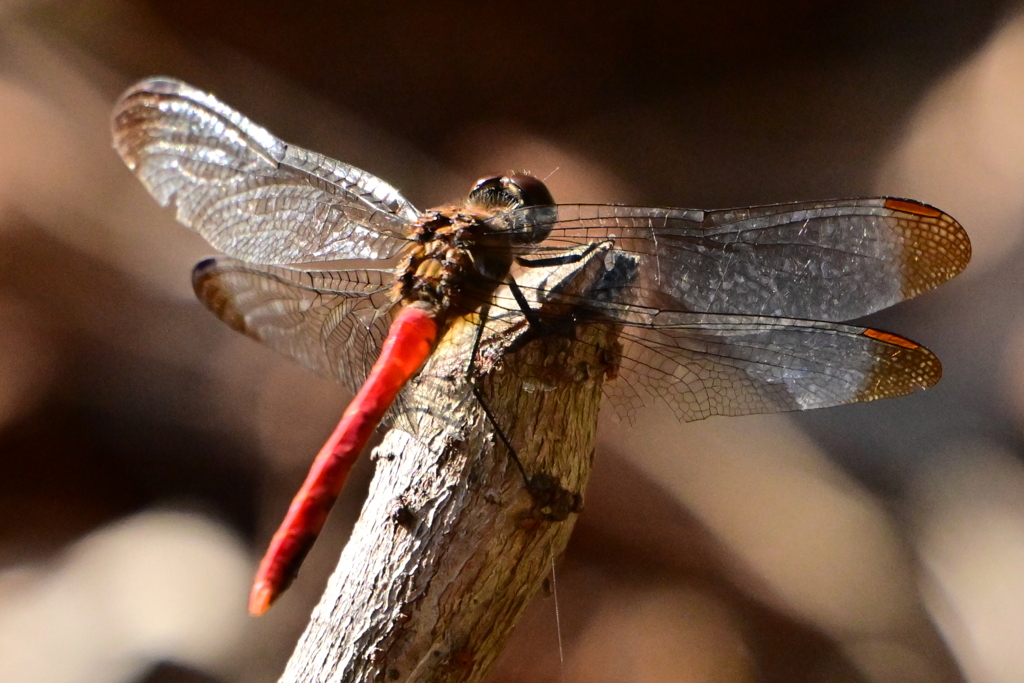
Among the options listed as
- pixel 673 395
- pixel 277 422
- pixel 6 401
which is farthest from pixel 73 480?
pixel 673 395

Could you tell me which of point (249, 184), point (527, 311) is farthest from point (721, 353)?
point (249, 184)

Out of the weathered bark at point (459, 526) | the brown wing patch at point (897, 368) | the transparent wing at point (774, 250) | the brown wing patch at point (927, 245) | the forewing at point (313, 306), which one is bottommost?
the weathered bark at point (459, 526)

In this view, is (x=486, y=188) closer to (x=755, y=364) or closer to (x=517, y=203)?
(x=517, y=203)

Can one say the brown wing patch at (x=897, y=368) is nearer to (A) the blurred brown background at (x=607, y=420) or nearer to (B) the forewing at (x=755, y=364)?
(B) the forewing at (x=755, y=364)

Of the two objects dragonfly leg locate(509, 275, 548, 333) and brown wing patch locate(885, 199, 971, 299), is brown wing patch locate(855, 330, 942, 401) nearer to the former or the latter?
brown wing patch locate(885, 199, 971, 299)

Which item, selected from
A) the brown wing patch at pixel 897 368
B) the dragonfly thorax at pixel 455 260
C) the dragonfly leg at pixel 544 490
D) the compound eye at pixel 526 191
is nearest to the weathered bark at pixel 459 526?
the dragonfly leg at pixel 544 490

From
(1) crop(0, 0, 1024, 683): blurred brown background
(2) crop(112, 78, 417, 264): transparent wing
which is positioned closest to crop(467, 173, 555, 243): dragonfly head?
(2) crop(112, 78, 417, 264): transparent wing

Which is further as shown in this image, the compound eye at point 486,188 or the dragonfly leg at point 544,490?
the compound eye at point 486,188
